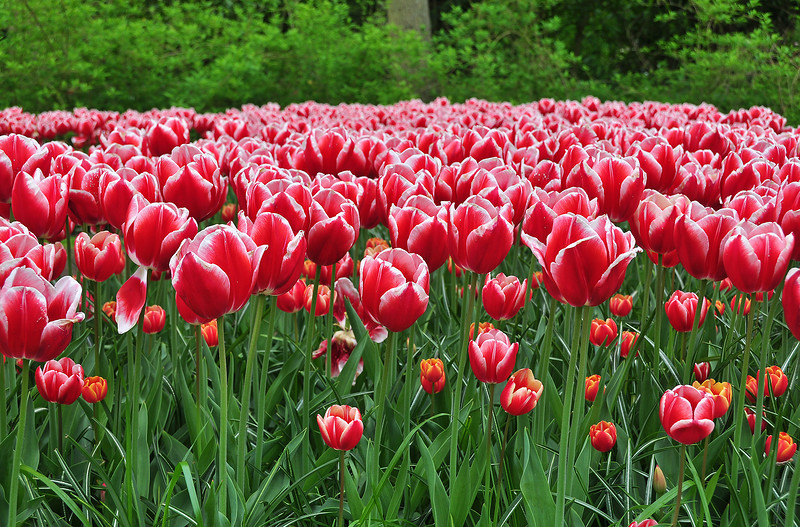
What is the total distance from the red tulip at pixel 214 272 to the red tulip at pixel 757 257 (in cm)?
103

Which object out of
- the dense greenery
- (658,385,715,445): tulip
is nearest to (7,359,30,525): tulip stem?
(658,385,715,445): tulip

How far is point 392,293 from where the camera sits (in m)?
1.53

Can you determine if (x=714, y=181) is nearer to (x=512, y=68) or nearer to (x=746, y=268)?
(x=746, y=268)

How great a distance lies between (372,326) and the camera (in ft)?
6.19

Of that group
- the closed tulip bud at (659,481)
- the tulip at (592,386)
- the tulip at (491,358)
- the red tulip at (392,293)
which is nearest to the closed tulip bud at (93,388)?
the red tulip at (392,293)

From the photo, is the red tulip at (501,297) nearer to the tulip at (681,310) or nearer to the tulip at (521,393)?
the tulip at (521,393)

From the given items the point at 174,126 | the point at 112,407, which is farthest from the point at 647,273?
the point at 174,126

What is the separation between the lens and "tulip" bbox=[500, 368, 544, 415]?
171 centimetres

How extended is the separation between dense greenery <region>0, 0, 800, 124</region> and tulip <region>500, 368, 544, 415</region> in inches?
361

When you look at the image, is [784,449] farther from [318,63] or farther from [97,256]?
[318,63]

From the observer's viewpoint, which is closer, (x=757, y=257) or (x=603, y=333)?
(x=757, y=257)

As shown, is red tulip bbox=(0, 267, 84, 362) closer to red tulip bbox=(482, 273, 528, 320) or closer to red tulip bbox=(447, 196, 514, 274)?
red tulip bbox=(447, 196, 514, 274)

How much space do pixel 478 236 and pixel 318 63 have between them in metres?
10.9

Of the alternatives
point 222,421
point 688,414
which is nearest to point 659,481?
point 688,414
